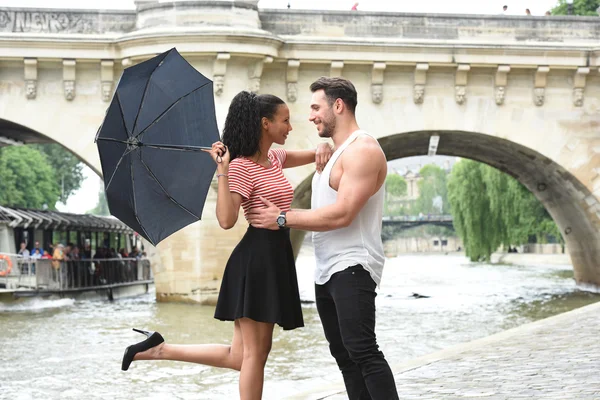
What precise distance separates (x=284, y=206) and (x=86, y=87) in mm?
16248

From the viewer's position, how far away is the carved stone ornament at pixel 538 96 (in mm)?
21641

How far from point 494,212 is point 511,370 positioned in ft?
110

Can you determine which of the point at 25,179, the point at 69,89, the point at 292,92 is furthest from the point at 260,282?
the point at 25,179

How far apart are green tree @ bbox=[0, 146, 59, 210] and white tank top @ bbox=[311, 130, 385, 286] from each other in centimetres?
5451

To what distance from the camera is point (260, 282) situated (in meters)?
5.22

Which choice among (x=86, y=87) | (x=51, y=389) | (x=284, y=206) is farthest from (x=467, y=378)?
(x=86, y=87)

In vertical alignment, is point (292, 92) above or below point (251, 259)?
above

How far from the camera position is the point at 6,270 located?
21625mm

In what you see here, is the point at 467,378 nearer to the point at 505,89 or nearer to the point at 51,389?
the point at 51,389

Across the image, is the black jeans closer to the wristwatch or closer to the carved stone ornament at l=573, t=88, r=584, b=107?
the wristwatch

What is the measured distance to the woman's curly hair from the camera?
536cm

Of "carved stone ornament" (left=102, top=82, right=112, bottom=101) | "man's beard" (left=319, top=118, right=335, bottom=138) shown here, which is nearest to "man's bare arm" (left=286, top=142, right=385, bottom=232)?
"man's beard" (left=319, top=118, right=335, bottom=138)

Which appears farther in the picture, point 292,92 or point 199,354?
point 292,92

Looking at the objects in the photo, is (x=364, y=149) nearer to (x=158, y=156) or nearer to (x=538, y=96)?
(x=158, y=156)
